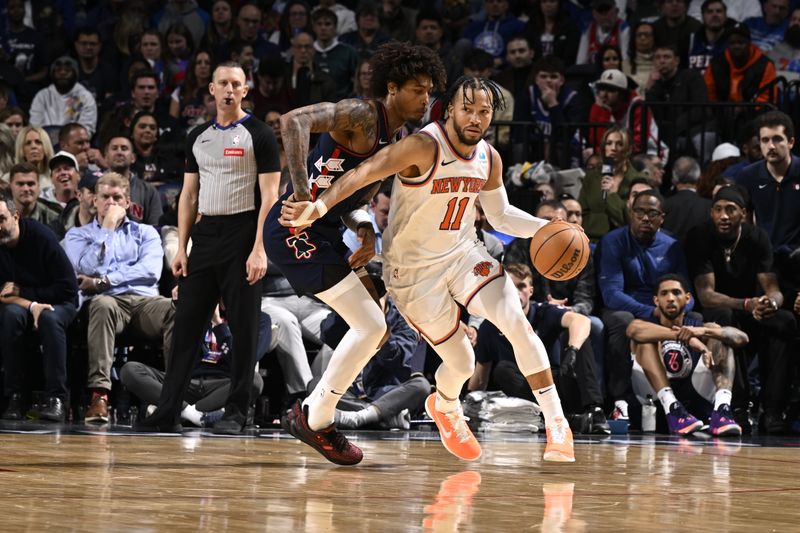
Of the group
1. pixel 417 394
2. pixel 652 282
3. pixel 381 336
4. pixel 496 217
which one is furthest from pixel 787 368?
pixel 381 336

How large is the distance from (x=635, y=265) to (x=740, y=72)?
3198 millimetres

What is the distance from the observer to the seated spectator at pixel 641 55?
11672 mm

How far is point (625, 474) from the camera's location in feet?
16.1

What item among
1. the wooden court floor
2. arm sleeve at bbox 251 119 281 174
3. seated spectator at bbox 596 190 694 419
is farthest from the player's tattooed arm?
seated spectator at bbox 596 190 694 419

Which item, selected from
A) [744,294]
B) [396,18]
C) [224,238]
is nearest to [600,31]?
[396,18]

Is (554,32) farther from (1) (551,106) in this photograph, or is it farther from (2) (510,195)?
(2) (510,195)

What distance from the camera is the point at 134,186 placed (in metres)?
9.44

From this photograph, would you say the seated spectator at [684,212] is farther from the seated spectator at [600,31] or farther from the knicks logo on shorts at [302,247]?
the knicks logo on shorts at [302,247]

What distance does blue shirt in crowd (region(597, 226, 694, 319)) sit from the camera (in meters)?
8.93

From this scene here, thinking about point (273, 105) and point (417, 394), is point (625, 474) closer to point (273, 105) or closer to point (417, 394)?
point (417, 394)

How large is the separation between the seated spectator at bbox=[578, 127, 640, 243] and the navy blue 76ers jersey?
4.71m

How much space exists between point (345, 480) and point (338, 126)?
4.88 ft

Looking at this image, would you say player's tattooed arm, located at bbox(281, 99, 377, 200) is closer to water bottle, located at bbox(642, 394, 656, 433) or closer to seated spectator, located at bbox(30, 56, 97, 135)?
water bottle, located at bbox(642, 394, 656, 433)

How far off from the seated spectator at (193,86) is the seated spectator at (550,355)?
411 centimetres
